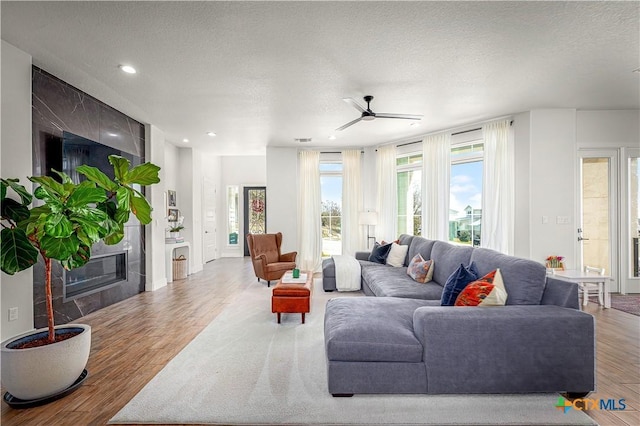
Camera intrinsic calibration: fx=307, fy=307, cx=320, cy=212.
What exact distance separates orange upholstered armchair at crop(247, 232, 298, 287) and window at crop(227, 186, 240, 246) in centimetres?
348

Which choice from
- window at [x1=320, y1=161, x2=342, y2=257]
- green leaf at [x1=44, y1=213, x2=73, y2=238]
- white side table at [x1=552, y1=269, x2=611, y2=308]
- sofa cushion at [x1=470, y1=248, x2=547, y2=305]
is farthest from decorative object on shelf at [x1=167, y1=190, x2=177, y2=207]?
white side table at [x1=552, y1=269, x2=611, y2=308]

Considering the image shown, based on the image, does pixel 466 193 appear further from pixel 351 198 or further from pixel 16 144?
pixel 16 144

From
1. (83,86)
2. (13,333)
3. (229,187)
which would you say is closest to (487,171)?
(83,86)

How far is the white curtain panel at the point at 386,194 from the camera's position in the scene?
6602 millimetres

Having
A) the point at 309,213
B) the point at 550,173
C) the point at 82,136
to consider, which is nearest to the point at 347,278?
the point at 309,213

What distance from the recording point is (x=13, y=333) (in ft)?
9.14

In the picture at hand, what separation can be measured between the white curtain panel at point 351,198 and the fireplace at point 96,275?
168 inches

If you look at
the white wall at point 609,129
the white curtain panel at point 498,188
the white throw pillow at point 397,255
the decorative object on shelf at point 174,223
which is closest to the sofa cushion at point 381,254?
the white throw pillow at point 397,255

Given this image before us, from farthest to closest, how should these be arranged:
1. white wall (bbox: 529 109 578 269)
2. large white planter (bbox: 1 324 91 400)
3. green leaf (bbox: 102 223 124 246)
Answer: white wall (bbox: 529 109 578 269)
green leaf (bbox: 102 223 124 246)
large white planter (bbox: 1 324 91 400)

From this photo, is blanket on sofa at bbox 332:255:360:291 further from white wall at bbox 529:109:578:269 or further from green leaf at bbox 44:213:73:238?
green leaf at bbox 44:213:73:238

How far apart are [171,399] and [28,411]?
905mm

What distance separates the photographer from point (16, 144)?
2.88 meters

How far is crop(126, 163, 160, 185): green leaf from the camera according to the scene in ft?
8.25

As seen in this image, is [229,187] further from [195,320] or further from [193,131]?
[195,320]
